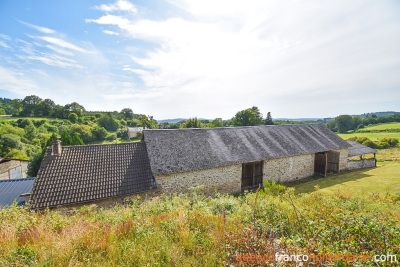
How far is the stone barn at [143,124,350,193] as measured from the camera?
1214 cm

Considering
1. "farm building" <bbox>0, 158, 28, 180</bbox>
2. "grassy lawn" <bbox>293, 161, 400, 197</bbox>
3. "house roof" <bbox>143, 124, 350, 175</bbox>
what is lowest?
"farm building" <bbox>0, 158, 28, 180</bbox>

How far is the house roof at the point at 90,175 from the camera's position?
9234 mm

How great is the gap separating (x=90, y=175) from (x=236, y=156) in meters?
10.1

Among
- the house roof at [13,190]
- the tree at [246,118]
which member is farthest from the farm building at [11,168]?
the tree at [246,118]

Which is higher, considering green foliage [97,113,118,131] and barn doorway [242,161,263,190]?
green foliage [97,113,118,131]

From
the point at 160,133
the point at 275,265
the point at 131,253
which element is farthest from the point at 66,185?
the point at 275,265

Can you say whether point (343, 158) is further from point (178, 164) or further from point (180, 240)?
point (180, 240)

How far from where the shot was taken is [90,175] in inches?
412

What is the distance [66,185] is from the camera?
970 cm

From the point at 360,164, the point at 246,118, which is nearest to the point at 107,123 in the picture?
the point at 246,118

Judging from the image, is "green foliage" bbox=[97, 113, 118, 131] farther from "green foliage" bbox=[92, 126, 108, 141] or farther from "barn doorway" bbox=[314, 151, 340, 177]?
"barn doorway" bbox=[314, 151, 340, 177]

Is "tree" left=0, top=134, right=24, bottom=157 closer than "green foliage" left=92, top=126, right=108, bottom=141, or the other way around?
"tree" left=0, top=134, right=24, bottom=157

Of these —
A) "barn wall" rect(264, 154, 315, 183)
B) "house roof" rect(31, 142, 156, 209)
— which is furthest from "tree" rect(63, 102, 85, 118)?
"barn wall" rect(264, 154, 315, 183)

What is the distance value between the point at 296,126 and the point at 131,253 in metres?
22.8
